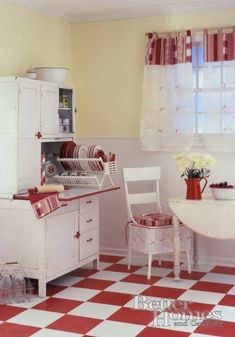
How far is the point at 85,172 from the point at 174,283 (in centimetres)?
120

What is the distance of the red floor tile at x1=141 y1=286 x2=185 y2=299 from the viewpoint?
3996mm

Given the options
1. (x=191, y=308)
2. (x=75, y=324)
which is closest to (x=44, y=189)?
(x=75, y=324)

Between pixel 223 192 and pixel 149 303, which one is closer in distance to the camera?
pixel 149 303

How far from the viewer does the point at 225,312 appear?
11.9 feet

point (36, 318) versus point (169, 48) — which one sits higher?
point (169, 48)

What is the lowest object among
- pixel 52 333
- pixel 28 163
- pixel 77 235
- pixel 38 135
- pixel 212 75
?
pixel 52 333

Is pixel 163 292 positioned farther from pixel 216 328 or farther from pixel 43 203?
pixel 43 203

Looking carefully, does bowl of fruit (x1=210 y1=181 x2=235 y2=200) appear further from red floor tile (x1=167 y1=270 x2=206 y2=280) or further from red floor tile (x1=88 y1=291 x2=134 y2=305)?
red floor tile (x1=88 y1=291 x2=134 y2=305)

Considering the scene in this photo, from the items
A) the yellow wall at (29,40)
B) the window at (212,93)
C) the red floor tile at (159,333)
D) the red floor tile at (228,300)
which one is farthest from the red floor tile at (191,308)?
the yellow wall at (29,40)

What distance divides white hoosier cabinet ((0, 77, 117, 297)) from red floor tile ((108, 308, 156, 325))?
67 cm

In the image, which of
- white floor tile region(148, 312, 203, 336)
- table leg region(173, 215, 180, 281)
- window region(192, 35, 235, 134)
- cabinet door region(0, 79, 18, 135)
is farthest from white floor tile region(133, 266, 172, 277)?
cabinet door region(0, 79, 18, 135)

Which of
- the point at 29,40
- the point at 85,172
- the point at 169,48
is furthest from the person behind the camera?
the point at 169,48

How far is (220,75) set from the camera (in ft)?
15.8

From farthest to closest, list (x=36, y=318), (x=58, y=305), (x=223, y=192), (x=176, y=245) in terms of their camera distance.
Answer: (x=176, y=245), (x=223, y=192), (x=58, y=305), (x=36, y=318)
